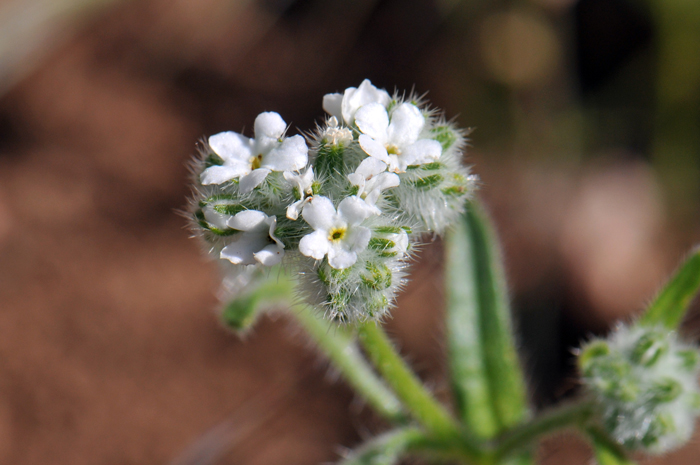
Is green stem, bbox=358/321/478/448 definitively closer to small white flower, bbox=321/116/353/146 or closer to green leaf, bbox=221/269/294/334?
green leaf, bbox=221/269/294/334

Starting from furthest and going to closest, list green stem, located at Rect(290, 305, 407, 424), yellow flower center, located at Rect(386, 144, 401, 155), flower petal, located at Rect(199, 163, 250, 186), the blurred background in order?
the blurred background
green stem, located at Rect(290, 305, 407, 424)
yellow flower center, located at Rect(386, 144, 401, 155)
flower petal, located at Rect(199, 163, 250, 186)

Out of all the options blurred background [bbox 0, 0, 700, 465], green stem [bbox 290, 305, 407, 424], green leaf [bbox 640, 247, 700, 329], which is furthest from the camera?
blurred background [bbox 0, 0, 700, 465]

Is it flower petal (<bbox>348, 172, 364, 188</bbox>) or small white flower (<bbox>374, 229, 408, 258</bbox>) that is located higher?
flower petal (<bbox>348, 172, 364, 188</bbox>)

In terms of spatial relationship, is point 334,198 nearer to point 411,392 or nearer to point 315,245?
point 315,245

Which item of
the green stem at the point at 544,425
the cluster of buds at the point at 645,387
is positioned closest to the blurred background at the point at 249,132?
the green stem at the point at 544,425

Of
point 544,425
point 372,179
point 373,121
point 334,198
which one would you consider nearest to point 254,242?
point 334,198

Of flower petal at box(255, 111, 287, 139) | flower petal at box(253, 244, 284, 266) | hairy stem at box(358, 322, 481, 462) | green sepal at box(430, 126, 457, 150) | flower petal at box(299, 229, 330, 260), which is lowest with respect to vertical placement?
hairy stem at box(358, 322, 481, 462)

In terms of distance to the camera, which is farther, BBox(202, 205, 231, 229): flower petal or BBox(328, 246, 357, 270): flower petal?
BBox(202, 205, 231, 229): flower petal

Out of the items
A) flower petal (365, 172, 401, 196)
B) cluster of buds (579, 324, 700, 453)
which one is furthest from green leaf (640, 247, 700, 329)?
flower petal (365, 172, 401, 196)
